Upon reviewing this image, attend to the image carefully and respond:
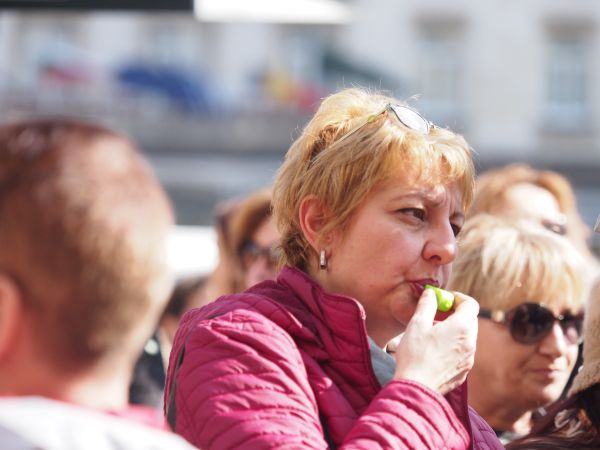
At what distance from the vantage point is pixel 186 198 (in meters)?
26.9

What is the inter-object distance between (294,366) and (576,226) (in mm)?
2568

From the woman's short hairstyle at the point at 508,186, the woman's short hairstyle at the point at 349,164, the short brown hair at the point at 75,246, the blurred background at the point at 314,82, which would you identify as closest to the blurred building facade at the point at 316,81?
the blurred background at the point at 314,82

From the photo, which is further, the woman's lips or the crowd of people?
the woman's lips

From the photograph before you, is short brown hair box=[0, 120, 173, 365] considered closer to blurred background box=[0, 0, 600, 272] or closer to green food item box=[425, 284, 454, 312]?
green food item box=[425, 284, 454, 312]

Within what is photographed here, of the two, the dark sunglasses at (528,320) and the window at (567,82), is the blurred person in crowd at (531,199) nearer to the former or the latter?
the dark sunglasses at (528,320)

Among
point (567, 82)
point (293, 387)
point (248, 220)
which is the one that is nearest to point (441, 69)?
point (567, 82)

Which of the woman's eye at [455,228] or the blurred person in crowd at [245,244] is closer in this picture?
the woman's eye at [455,228]

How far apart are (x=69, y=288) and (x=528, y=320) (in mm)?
1796

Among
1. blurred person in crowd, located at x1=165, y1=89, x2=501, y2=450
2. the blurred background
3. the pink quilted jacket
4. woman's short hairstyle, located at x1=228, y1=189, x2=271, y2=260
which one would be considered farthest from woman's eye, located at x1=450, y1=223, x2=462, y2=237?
the blurred background

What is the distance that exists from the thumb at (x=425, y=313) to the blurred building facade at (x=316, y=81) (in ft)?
78.5

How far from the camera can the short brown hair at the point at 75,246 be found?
4.83ft

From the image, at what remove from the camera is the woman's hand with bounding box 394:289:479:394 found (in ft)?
6.32

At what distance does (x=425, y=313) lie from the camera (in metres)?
2.00

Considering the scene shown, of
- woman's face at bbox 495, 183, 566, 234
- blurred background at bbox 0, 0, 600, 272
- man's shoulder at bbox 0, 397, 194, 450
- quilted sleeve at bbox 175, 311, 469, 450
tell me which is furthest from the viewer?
blurred background at bbox 0, 0, 600, 272
